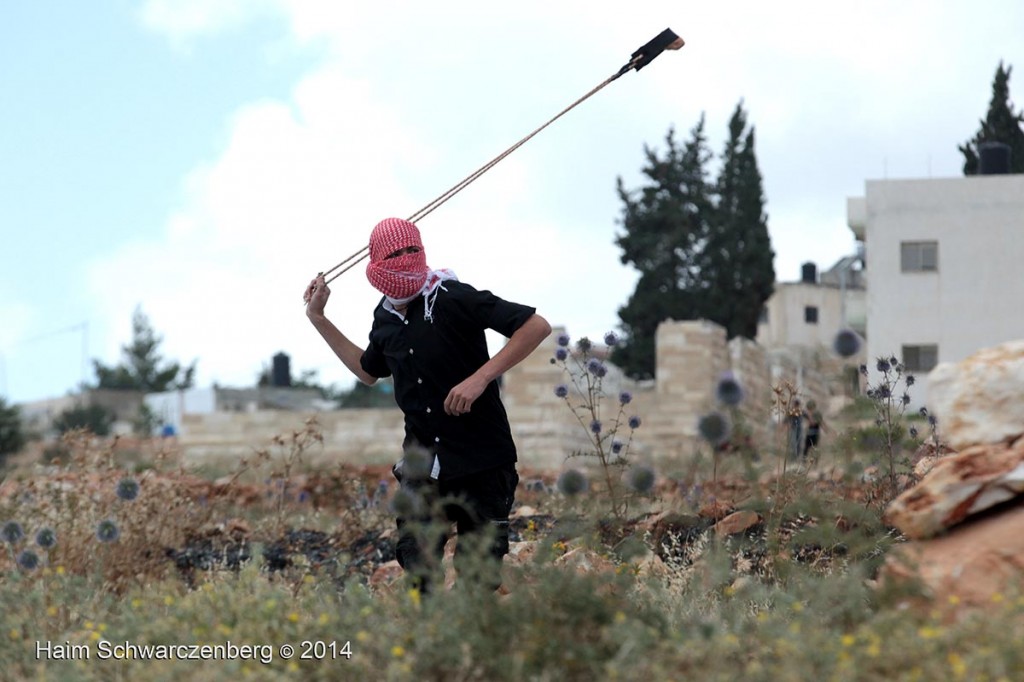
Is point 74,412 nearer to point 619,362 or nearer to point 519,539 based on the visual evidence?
point 619,362

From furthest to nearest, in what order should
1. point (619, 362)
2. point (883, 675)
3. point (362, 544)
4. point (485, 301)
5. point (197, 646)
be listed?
point (619, 362) < point (362, 544) < point (485, 301) < point (197, 646) < point (883, 675)

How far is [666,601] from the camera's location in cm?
519

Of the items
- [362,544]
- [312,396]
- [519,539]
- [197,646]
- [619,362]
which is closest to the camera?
[197,646]

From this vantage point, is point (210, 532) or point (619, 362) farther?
point (619, 362)

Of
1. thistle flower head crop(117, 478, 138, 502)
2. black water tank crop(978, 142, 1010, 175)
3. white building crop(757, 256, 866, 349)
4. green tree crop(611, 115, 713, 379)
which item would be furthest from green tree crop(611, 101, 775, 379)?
thistle flower head crop(117, 478, 138, 502)

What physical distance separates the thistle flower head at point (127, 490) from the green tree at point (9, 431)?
2746 cm

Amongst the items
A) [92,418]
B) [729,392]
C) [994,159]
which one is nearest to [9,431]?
[92,418]

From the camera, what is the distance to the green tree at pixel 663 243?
38.8m

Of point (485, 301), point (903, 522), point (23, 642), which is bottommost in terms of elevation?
point (23, 642)

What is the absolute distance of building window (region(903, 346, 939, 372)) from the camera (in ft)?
109

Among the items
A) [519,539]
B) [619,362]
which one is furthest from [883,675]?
[619,362]

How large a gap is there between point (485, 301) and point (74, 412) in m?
47.2

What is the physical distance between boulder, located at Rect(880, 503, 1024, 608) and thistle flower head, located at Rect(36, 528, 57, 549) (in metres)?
4.26

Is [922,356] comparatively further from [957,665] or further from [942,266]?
[957,665]
